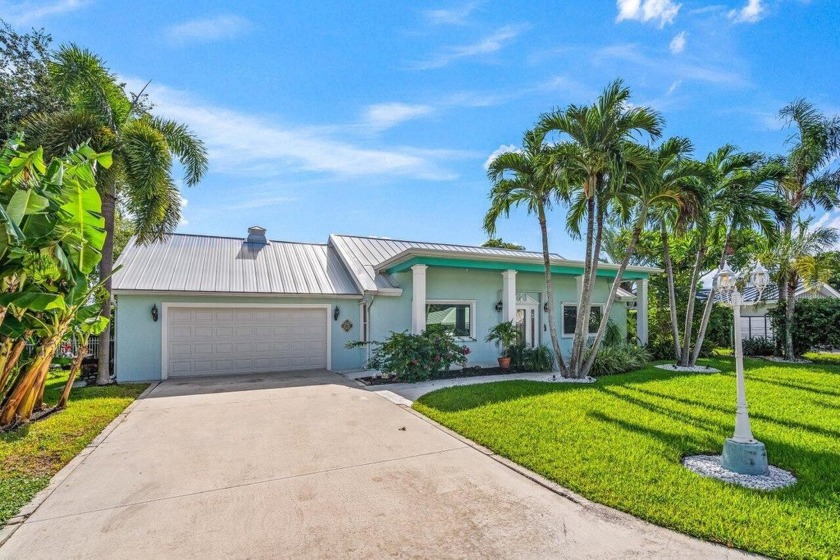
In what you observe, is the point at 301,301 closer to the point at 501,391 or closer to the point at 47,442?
the point at 501,391

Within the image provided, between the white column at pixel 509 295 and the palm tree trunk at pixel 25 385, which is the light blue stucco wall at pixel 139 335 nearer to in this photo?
A: the palm tree trunk at pixel 25 385

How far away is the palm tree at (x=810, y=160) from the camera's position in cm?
1289

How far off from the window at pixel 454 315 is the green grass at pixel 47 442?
7885 millimetres

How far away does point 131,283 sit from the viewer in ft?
35.1

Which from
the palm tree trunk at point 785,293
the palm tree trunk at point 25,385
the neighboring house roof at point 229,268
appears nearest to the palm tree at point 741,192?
the palm tree trunk at point 785,293

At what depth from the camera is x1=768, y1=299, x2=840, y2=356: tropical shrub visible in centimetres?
1384

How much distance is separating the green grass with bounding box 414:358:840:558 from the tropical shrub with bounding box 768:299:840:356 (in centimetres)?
526

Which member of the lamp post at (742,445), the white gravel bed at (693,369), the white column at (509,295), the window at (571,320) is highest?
the white column at (509,295)

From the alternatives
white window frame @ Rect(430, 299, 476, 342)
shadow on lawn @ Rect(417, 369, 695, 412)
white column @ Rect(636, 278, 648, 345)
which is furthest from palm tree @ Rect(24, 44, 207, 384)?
white column @ Rect(636, 278, 648, 345)

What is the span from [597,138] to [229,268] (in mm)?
10773

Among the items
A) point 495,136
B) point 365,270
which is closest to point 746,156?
point 495,136

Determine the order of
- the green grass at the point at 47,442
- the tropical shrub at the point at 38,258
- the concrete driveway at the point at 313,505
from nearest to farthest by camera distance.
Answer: the concrete driveway at the point at 313,505
the green grass at the point at 47,442
the tropical shrub at the point at 38,258

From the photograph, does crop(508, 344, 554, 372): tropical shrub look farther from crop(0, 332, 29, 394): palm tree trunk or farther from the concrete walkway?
crop(0, 332, 29, 394): palm tree trunk

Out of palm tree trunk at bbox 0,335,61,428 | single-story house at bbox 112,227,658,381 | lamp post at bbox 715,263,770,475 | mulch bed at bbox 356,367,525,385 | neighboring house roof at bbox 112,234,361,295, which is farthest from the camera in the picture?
neighboring house roof at bbox 112,234,361,295
